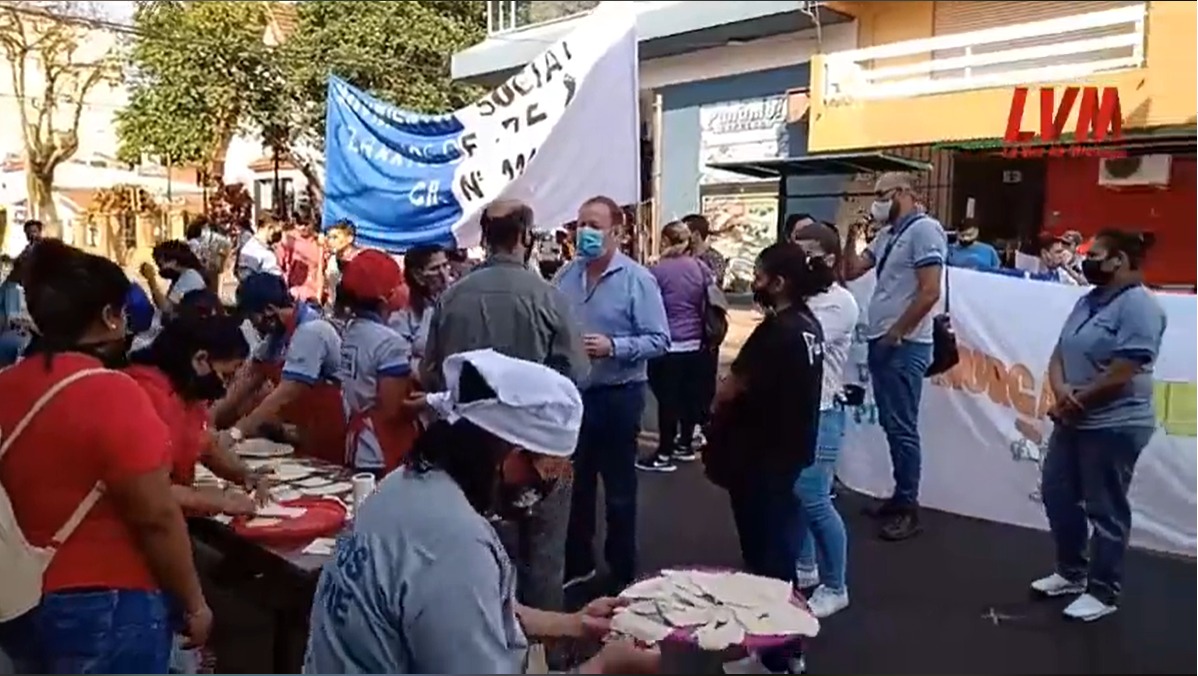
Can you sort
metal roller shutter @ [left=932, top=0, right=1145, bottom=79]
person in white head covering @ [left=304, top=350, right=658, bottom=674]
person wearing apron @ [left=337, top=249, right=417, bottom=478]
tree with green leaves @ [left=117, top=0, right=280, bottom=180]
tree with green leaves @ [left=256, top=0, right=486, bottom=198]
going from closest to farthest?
person in white head covering @ [left=304, top=350, right=658, bottom=674] < person wearing apron @ [left=337, top=249, right=417, bottom=478] < metal roller shutter @ [left=932, top=0, right=1145, bottom=79] < tree with green leaves @ [left=117, top=0, right=280, bottom=180] < tree with green leaves @ [left=256, top=0, right=486, bottom=198]

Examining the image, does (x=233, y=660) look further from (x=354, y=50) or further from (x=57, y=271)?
(x=354, y=50)

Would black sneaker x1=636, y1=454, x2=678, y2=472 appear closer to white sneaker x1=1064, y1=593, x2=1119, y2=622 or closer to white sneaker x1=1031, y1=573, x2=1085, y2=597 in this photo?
white sneaker x1=1031, y1=573, x2=1085, y2=597

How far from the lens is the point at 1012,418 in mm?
6816

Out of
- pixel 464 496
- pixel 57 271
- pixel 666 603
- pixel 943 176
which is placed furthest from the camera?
pixel 943 176

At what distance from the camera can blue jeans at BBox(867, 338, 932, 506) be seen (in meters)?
6.47

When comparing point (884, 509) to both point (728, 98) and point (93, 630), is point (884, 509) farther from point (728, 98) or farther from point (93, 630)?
point (728, 98)

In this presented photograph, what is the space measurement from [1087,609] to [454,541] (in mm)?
4021

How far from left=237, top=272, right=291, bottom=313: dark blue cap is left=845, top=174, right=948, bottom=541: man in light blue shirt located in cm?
301

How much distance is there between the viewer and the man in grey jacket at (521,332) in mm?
4395

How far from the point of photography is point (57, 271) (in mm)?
2869

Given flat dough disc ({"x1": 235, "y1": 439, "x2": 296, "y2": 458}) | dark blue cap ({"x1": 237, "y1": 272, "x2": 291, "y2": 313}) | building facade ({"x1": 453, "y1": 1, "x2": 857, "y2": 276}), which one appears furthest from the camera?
building facade ({"x1": 453, "y1": 1, "x2": 857, "y2": 276})

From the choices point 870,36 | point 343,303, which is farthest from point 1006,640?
point 870,36

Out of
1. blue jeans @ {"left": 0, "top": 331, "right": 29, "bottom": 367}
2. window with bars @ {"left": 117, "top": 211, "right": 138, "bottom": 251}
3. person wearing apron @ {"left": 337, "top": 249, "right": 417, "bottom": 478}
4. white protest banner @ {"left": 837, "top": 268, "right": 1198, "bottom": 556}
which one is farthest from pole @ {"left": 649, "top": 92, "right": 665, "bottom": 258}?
person wearing apron @ {"left": 337, "top": 249, "right": 417, "bottom": 478}

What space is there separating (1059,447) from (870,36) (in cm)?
1352
